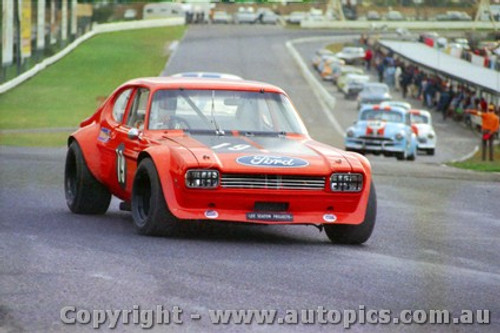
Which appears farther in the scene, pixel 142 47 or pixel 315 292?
pixel 142 47

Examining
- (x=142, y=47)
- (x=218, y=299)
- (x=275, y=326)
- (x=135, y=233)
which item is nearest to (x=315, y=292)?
(x=218, y=299)

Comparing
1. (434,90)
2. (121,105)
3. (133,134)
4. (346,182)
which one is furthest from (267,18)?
(346,182)

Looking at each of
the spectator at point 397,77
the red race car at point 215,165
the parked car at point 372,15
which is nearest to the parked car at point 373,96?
the spectator at point 397,77

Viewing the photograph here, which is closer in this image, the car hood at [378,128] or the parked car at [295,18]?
the car hood at [378,128]

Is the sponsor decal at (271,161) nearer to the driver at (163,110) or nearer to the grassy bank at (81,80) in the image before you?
the driver at (163,110)

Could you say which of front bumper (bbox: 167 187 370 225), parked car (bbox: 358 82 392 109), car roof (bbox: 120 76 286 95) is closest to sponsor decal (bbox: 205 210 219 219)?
front bumper (bbox: 167 187 370 225)

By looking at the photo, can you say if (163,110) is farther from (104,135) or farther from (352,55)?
(352,55)

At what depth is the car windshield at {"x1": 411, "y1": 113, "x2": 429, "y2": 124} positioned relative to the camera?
44.2 metres

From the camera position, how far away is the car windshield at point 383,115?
38.7 metres

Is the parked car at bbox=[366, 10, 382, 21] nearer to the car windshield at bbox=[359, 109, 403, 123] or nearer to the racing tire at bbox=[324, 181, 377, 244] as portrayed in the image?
the car windshield at bbox=[359, 109, 403, 123]

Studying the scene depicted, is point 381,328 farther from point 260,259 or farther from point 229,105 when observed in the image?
point 229,105

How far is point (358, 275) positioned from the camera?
9.48 meters

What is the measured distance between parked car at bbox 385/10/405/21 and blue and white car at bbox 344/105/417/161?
238ft

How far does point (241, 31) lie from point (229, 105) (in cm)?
11549
